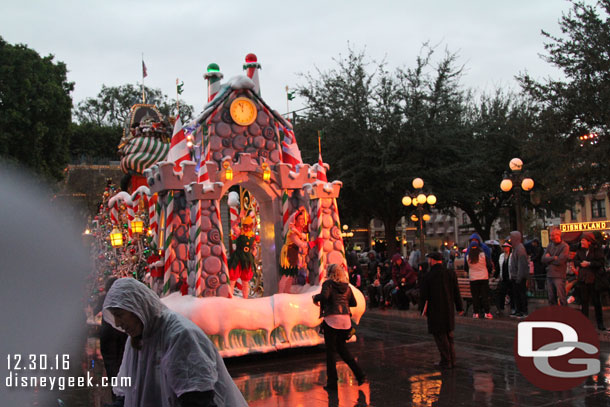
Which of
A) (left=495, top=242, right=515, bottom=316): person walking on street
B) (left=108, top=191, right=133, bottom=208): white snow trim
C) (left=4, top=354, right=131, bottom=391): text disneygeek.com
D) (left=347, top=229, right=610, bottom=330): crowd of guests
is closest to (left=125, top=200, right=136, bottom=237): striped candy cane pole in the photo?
(left=108, top=191, right=133, bottom=208): white snow trim

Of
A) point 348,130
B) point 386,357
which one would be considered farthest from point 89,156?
point 386,357

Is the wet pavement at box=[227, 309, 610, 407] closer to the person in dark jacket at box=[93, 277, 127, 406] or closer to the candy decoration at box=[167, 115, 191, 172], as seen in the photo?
the person in dark jacket at box=[93, 277, 127, 406]

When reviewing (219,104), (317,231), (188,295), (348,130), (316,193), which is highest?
(348,130)

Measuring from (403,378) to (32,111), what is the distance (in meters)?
26.1

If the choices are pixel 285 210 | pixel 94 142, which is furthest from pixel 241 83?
pixel 94 142

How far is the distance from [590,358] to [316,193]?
5.48m

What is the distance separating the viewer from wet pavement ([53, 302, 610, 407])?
24.3 feet

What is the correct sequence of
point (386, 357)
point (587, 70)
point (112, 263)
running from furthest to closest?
point (587, 70) < point (112, 263) < point (386, 357)

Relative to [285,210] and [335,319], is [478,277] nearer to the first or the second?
[285,210]

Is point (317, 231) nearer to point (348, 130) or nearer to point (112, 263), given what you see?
point (112, 263)

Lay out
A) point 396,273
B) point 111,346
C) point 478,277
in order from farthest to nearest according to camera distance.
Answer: point 396,273
point 478,277
point 111,346

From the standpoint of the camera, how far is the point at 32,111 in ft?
96.3

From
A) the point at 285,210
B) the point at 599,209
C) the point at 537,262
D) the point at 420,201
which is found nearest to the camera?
the point at 285,210

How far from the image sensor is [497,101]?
3350 centimetres
